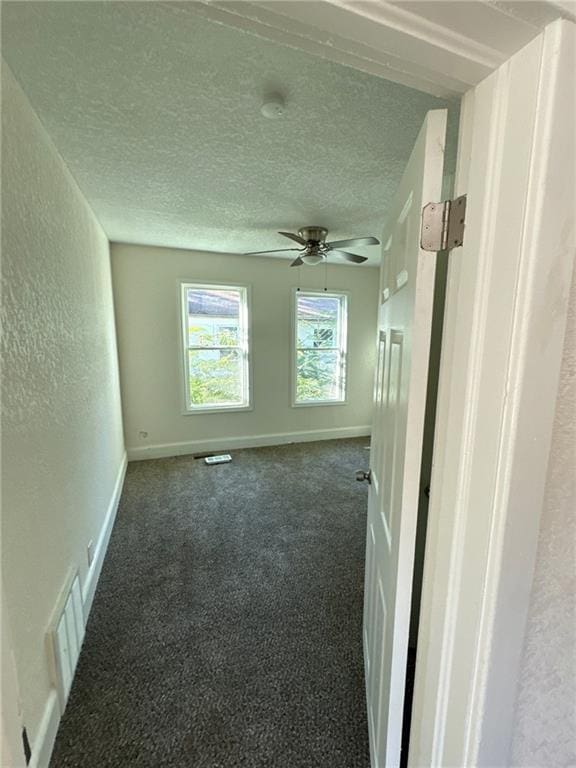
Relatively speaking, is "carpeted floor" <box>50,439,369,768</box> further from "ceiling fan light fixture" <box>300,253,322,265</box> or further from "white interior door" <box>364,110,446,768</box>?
"ceiling fan light fixture" <box>300,253,322,265</box>

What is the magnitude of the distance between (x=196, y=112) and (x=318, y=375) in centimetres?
351

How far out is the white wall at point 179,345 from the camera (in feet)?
11.9

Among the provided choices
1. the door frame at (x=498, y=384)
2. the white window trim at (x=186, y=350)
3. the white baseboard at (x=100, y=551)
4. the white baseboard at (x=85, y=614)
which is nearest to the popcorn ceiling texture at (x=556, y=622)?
the door frame at (x=498, y=384)

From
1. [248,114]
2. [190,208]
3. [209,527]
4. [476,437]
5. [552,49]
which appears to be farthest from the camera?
[209,527]

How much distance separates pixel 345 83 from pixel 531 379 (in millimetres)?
1222

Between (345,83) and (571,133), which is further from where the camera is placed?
(345,83)

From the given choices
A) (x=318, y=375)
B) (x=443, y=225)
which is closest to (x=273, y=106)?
(x=443, y=225)

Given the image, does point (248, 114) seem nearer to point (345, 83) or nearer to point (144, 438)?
point (345, 83)

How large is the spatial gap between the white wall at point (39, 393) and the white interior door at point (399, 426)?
932 mm

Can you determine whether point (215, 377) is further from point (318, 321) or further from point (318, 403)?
point (318, 321)

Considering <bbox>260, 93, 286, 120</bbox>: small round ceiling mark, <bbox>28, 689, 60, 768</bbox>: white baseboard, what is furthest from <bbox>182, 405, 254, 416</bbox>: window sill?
<bbox>260, 93, 286, 120</bbox>: small round ceiling mark

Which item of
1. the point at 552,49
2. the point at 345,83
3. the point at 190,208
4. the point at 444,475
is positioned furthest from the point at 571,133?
the point at 190,208

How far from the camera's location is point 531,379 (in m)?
0.51

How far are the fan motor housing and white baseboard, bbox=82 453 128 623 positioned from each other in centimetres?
268
